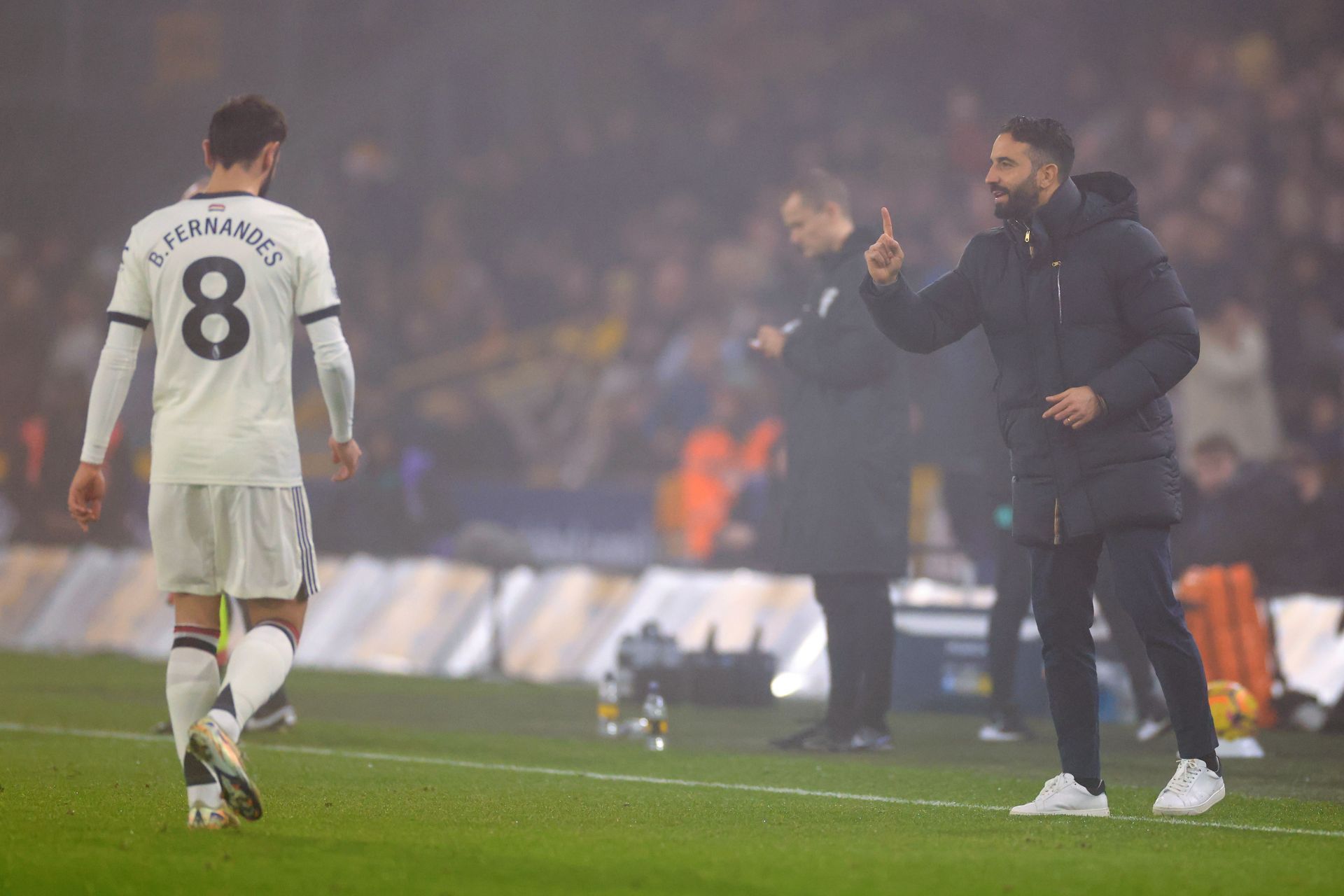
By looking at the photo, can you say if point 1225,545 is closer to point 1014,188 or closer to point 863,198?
point 1014,188

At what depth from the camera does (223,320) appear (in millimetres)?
5762

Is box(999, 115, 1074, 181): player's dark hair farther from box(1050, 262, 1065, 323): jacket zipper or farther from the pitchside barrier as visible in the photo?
the pitchside barrier

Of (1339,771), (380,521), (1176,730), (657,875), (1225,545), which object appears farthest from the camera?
(380,521)

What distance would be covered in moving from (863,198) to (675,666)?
24.4ft

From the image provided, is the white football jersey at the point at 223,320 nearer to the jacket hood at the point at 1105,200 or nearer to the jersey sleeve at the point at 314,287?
the jersey sleeve at the point at 314,287

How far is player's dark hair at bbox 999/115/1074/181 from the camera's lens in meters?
6.29

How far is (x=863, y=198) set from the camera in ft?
59.4

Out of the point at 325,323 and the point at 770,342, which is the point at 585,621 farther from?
the point at 325,323

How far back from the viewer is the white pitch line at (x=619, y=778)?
6.11 m

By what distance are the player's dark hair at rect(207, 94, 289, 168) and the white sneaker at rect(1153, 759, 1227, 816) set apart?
340cm

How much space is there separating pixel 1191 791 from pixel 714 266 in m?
13.0

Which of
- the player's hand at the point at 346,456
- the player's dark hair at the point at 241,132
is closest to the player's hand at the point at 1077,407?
the player's hand at the point at 346,456

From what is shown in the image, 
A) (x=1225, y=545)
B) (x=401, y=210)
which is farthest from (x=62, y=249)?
(x=1225, y=545)

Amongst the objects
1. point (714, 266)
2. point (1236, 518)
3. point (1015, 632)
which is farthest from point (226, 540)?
point (714, 266)
